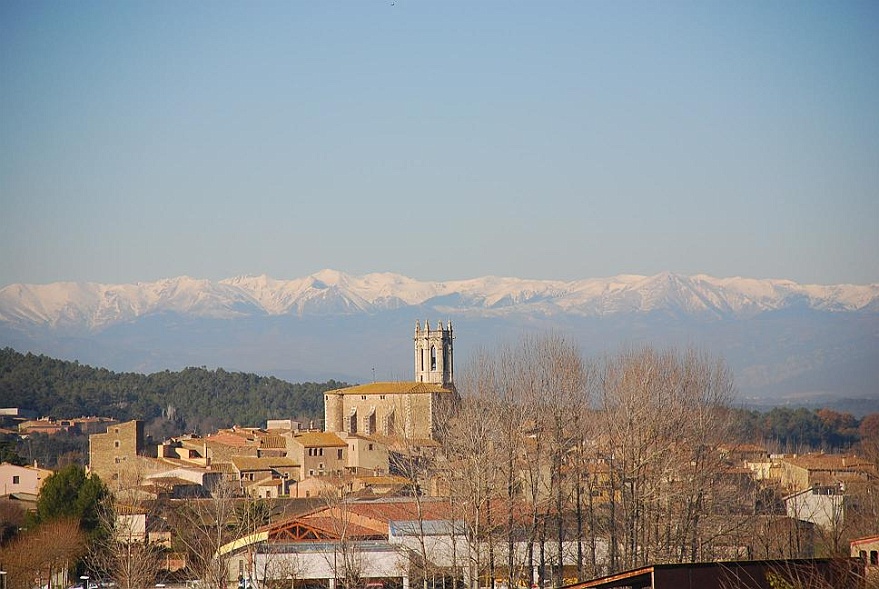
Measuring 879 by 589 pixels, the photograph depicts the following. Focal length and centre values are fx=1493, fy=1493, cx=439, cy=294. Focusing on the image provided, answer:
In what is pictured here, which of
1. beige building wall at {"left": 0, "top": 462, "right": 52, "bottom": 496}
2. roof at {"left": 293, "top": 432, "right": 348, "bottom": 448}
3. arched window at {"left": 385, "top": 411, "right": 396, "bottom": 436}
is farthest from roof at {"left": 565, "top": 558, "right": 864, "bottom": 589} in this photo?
arched window at {"left": 385, "top": 411, "right": 396, "bottom": 436}

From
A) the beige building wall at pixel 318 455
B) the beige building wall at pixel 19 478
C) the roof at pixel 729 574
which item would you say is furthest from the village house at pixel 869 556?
the beige building wall at pixel 318 455

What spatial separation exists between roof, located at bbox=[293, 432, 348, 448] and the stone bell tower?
23.2m

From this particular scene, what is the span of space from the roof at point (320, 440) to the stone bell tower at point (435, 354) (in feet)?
76.1

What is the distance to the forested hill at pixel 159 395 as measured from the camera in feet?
393

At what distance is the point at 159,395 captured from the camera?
465 feet

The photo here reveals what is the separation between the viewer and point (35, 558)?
3600 centimetres

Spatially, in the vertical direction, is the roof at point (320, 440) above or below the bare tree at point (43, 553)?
above

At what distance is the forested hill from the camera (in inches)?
4715

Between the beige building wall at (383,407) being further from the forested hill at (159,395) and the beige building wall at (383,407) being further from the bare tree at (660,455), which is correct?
the forested hill at (159,395)

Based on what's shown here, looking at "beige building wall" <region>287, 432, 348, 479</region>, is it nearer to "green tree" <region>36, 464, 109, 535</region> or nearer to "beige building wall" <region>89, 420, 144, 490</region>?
"beige building wall" <region>89, 420, 144, 490</region>

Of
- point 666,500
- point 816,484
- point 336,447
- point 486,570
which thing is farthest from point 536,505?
point 336,447

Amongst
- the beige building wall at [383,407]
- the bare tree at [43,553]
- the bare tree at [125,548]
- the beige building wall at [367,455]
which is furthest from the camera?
the beige building wall at [383,407]

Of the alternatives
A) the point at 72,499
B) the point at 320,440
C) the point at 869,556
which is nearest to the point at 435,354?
the point at 320,440

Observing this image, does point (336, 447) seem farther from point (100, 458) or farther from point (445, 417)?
point (445, 417)
